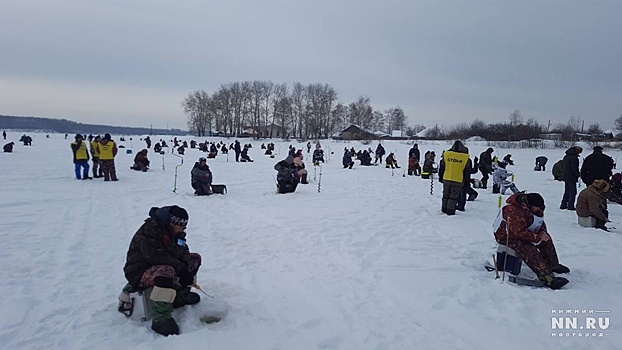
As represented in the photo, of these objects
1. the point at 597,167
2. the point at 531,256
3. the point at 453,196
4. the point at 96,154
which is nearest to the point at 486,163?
the point at 597,167

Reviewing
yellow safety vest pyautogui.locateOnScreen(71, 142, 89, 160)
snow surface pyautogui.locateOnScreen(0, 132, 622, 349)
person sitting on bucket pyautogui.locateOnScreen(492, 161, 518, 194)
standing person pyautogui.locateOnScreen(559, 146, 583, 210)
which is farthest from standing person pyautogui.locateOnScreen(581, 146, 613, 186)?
yellow safety vest pyautogui.locateOnScreen(71, 142, 89, 160)

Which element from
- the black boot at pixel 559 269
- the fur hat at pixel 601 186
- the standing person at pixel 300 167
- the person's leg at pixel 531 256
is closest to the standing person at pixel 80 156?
the standing person at pixel 300 167

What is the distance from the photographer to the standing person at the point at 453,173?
391 inches

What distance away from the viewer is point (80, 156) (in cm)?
1560

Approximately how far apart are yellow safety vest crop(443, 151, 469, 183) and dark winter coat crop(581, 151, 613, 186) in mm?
2828

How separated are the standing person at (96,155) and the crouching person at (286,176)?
7022 mm

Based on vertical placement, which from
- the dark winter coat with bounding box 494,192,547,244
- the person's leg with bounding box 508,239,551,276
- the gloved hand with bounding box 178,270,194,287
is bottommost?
the gloved hand with bounding box 178,270,194,287

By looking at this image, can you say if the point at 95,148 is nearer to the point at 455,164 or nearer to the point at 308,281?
the point at 455,164

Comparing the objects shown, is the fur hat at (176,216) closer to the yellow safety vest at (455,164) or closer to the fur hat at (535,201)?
the fur hat at (535,201)

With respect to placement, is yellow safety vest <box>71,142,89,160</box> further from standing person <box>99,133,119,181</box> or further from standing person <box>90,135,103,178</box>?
standing person <box>99,133,119,181</box>

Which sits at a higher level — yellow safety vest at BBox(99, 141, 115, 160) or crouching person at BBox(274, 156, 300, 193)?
yellow safety vest at BBox(99, 141, 115, 160)

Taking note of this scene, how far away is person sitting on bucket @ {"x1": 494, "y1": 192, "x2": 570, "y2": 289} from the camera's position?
5332 mm

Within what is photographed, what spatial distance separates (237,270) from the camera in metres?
5.93

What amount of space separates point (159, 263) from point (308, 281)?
205cm
